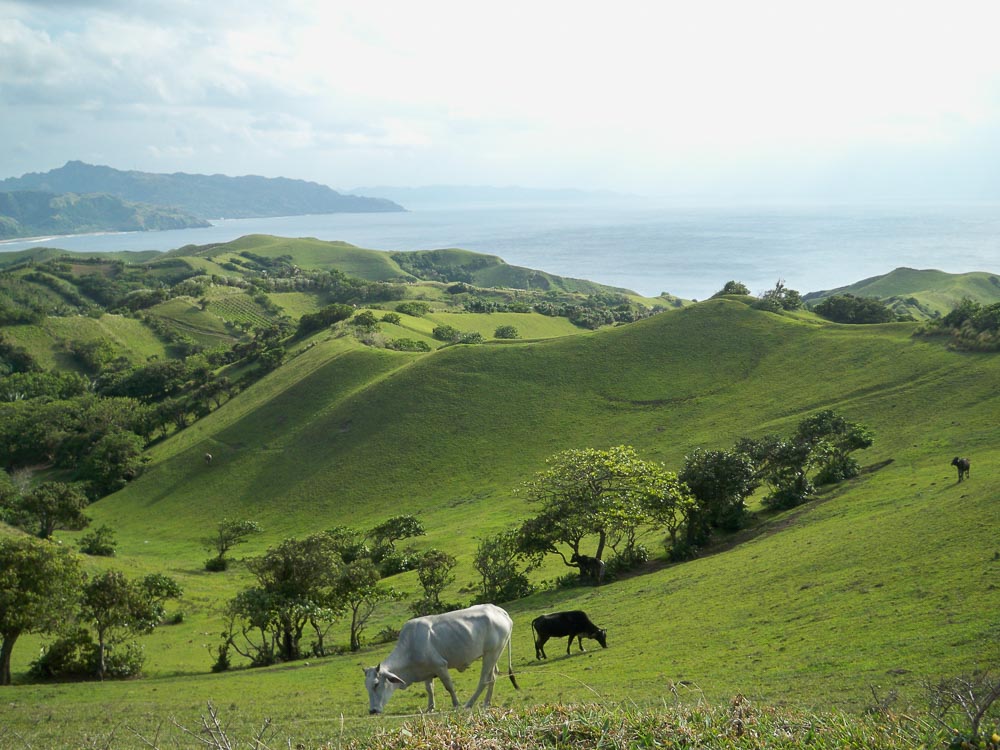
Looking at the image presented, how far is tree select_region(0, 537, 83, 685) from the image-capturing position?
2441 cm

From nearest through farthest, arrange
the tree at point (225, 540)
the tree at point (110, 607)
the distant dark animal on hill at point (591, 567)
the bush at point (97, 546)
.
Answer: the tree at point (110, 607)
the distant dark animal on hill at point (591, 567)
the bush at point (97, 546)
the tree at point (225, 540)

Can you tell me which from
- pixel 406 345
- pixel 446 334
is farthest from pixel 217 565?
pixel 446 334

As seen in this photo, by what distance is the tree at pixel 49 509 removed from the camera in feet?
182

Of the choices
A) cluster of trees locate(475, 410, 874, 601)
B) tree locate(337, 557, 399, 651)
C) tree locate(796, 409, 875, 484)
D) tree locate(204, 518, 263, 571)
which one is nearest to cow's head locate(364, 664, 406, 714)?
tree locate(337, 557, 399, 651)

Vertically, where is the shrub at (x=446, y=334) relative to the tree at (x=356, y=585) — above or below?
above

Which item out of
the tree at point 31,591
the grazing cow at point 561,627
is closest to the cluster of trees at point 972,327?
the grazing cow at point 561,627

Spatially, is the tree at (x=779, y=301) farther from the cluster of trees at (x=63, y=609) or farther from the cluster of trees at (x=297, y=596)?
the cluster of trees at (x=63, y=609)

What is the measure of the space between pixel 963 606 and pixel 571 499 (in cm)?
1774

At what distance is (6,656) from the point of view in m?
25.1

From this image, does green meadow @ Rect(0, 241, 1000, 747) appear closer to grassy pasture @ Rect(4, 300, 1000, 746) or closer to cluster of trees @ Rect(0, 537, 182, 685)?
grassy pasture @ Rect(4, 300, 1000, 746)

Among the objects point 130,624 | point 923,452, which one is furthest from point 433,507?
point 923,452

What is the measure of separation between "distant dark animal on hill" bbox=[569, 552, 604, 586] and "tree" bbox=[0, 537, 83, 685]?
21.0 metres

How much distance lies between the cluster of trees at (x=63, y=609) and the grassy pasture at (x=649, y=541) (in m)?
2.82

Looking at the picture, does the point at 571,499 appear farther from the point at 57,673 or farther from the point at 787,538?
the point at 57,673
